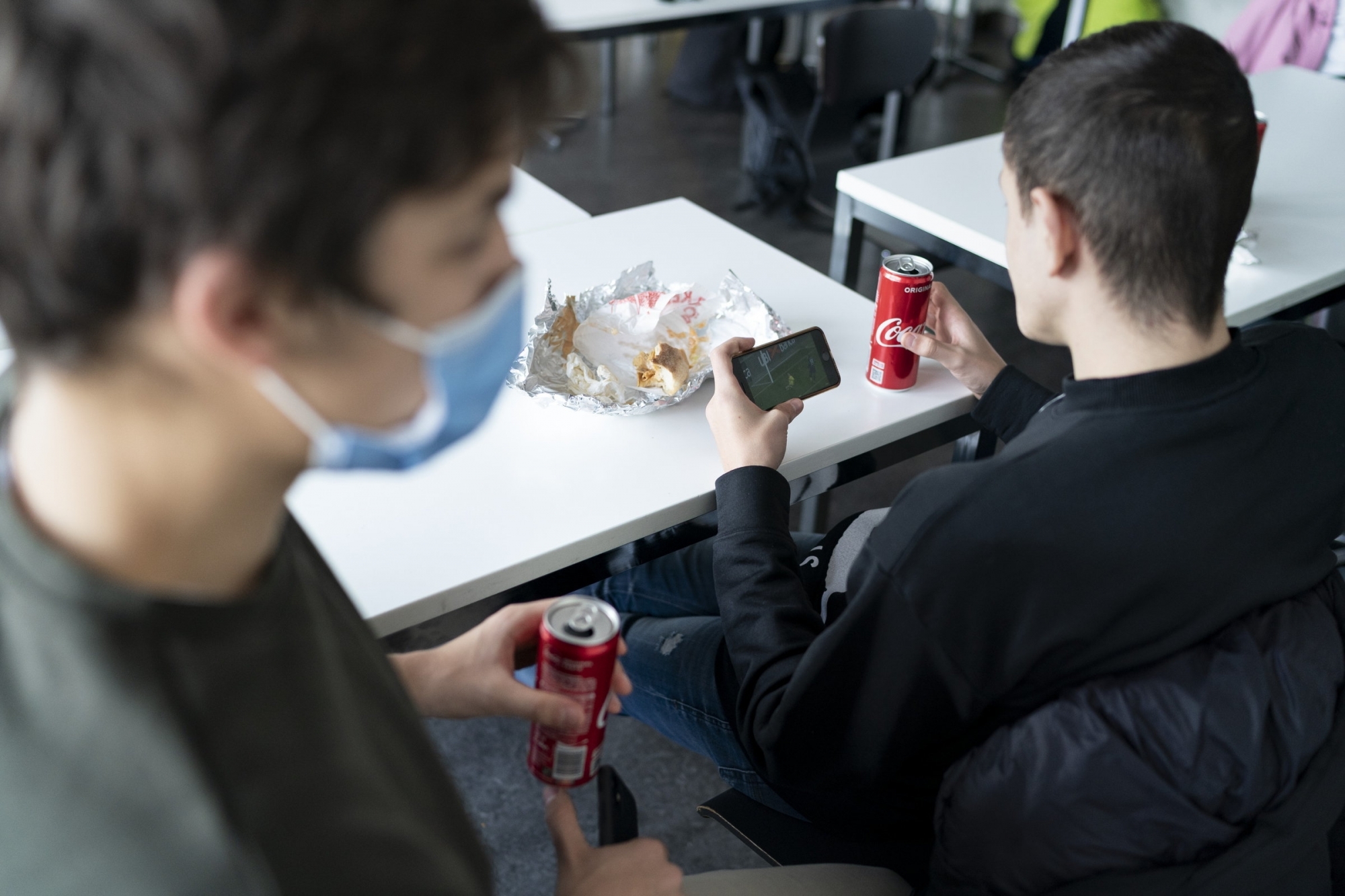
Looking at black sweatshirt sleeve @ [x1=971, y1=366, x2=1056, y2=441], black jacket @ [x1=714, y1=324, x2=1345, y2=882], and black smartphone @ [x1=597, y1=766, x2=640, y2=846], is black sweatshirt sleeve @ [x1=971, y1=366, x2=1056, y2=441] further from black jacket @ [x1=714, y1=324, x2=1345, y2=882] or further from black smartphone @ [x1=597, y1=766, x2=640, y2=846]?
black smartphone @ [x1=597, y1=766, x2=640, y2=846]

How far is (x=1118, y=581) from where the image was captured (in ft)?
2.65

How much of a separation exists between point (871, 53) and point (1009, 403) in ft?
6.15

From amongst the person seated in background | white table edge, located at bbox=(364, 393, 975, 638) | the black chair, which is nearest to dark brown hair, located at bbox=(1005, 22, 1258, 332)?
the person seated in background

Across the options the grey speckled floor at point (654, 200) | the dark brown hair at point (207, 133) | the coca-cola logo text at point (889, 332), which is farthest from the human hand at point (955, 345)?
the dark brown hair at point (207, 133)

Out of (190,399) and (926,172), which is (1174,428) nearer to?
(190,399)

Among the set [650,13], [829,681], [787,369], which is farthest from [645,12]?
[829,681]

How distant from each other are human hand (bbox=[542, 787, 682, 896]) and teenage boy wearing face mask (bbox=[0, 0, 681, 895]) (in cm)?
23

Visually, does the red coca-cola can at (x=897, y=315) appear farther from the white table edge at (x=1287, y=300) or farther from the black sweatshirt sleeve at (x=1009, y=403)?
the white table edge at (x=1287, y=300)

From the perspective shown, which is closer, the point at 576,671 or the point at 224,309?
the point at 224,309

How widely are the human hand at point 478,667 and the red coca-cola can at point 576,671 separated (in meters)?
0.04

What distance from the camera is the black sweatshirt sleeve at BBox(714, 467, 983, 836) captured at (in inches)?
33.7

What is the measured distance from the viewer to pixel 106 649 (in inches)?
19.0

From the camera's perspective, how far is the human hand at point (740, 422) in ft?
3.60

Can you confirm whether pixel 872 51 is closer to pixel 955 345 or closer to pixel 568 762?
pixel 955 345
